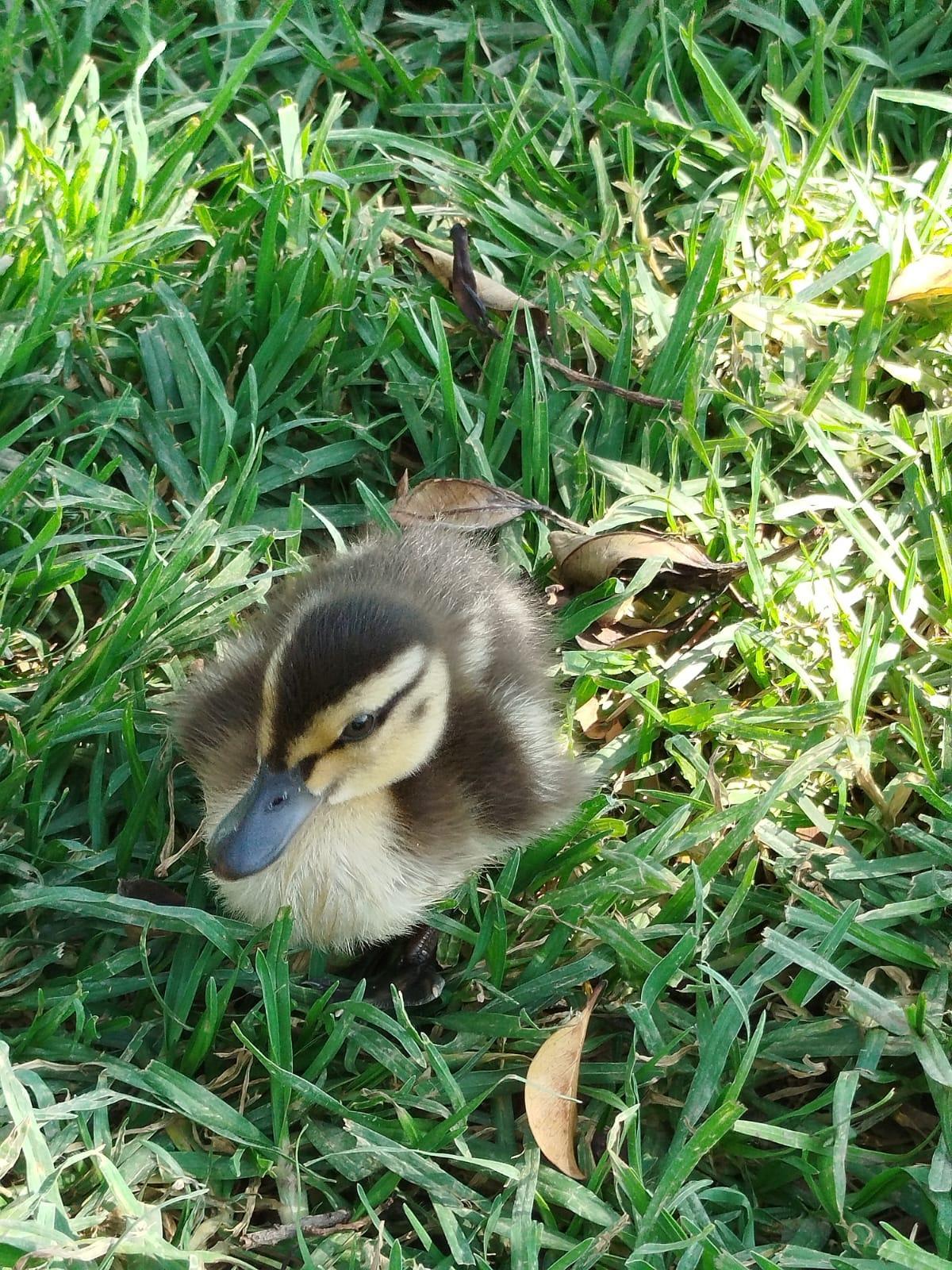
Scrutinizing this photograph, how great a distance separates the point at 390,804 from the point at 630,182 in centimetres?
166

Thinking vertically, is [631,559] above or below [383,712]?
below

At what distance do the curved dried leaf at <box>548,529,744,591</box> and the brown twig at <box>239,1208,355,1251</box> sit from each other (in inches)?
49.9

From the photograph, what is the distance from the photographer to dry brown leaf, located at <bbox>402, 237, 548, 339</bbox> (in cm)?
294

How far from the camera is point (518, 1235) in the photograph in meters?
1.95

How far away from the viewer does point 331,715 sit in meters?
1.98

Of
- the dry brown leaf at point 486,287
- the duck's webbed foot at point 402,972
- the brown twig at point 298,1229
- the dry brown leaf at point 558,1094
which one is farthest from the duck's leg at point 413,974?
the dry brown leaf at point 486,287

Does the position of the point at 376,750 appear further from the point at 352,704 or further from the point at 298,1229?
the point at 298,1229

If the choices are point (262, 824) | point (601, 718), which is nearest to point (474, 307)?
point (601, 718)

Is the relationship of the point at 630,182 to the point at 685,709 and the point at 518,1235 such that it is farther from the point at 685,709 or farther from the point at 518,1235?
the point at 518,1235

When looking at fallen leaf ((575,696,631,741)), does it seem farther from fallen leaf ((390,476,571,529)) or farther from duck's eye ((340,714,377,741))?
duck's eye ((340,714,377,741))

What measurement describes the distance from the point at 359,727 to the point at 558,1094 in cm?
65

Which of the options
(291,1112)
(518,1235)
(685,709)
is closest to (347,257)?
(685,709)

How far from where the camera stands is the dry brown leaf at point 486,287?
2.94 m

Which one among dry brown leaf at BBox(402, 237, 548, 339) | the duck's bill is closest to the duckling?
the duck's bill
